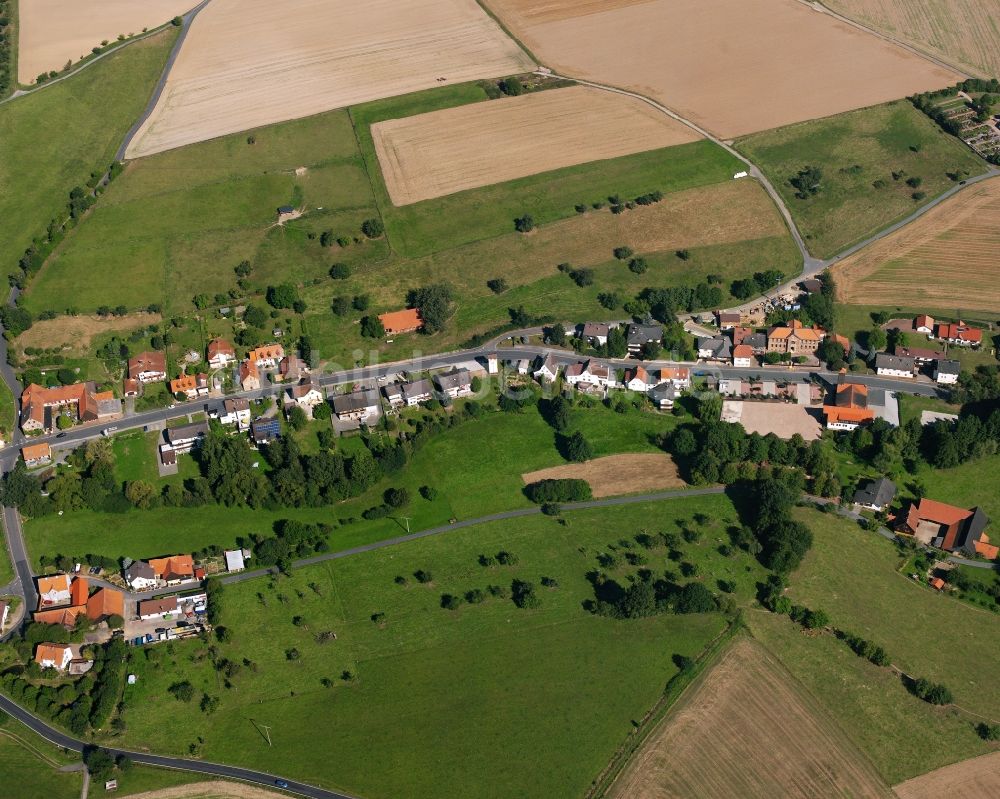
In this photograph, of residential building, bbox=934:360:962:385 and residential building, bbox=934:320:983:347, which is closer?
residential building, bbox=934:360:962:385

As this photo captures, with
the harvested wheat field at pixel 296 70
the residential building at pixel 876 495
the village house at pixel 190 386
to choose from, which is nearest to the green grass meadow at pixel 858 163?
the residential building at pixel 876 495

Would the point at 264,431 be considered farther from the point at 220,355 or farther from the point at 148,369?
the point at 148,369

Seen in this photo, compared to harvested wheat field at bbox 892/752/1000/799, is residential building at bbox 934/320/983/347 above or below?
above

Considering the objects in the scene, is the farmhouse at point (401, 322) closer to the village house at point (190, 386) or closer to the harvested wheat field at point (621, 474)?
the village house at point (190, 386)

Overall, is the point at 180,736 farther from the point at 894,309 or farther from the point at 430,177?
the point at 894,309

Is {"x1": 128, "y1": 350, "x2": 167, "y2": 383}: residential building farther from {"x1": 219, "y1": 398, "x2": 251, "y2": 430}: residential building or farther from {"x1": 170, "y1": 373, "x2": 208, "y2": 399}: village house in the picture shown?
{"x1": 219, "y1": 398, "x2": 251, "y2": 430}: residential building

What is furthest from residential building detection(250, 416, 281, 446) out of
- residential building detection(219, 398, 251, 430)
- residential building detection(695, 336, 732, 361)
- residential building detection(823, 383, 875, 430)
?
residential building detection(823, 383, 875, 430)

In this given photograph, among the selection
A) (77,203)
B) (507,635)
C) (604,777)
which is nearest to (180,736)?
(507,635)
